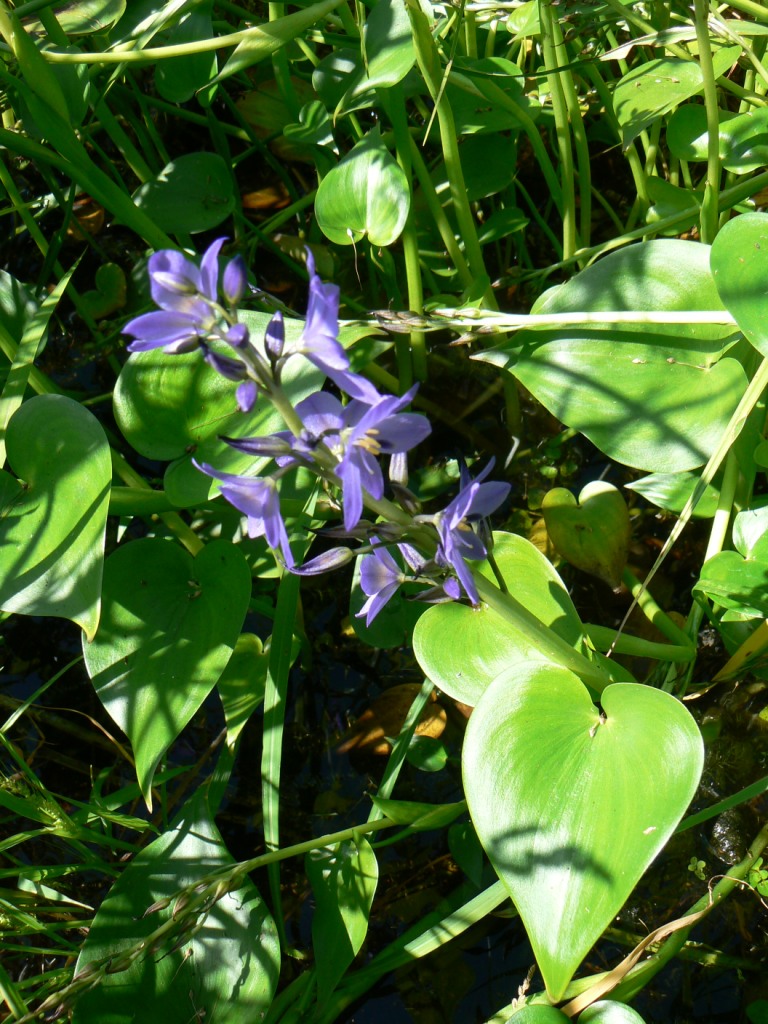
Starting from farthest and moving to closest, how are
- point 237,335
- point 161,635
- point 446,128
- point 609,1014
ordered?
point 446,128 < point 161,635 < point 609,1014 < point 237,335

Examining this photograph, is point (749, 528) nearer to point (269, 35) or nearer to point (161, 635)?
point (161, 635)

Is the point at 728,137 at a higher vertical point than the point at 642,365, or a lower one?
higher

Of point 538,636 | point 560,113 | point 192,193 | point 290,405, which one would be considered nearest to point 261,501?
point 290,405

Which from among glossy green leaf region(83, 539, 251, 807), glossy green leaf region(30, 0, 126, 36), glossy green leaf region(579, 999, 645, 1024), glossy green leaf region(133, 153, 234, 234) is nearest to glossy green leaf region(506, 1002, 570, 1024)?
glossy green leaf region(579, 999, 645, 1024)

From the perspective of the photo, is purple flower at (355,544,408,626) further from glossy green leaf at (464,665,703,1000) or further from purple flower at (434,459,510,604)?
glossy green leaf at (464,665,703,1000)

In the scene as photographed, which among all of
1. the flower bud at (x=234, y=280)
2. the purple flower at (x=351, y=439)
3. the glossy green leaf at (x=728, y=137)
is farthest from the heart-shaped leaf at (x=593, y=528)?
the flower bud at (x=234, y=280)

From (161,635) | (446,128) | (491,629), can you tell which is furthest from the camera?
(446,128)

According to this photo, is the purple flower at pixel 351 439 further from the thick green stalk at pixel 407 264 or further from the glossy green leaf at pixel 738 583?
the thick green stalk at pixel 407 264

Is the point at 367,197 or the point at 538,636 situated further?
the point at 367,197
